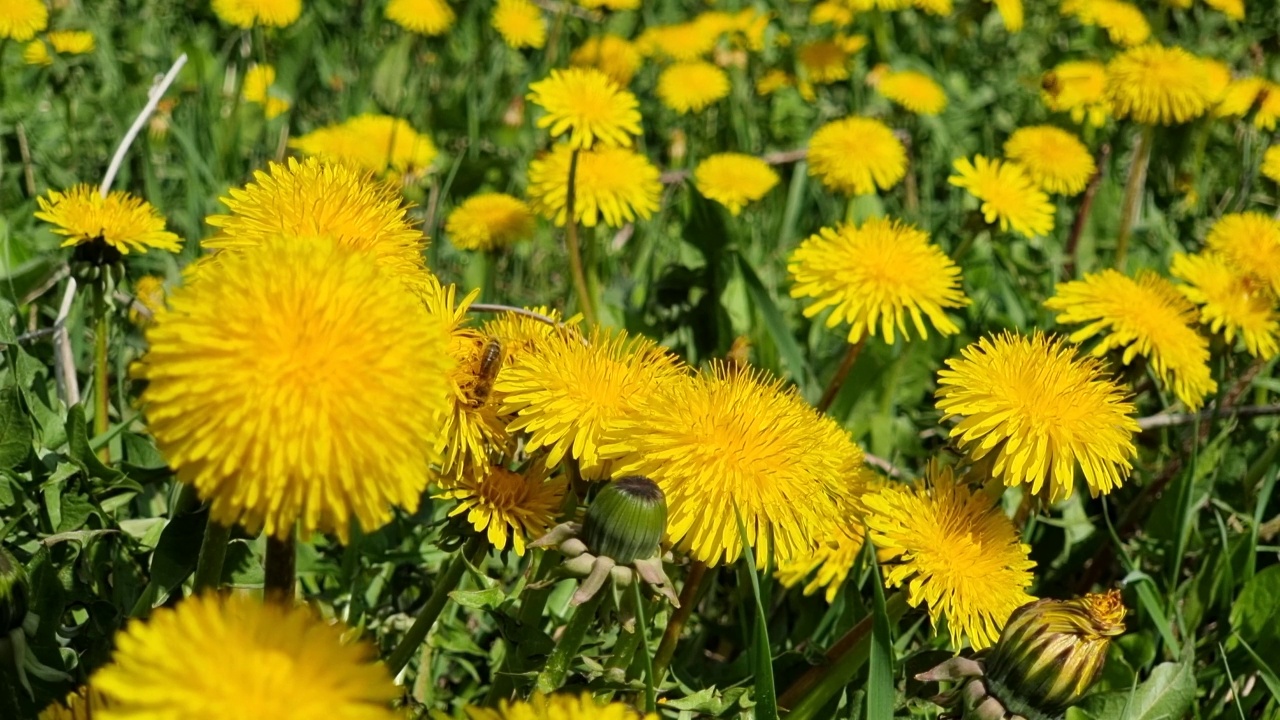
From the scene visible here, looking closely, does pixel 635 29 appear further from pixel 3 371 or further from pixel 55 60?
pixel 3 371

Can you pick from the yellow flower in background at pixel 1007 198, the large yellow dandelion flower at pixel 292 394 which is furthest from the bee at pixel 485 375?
the yellow flower in background at pixel 1007 198

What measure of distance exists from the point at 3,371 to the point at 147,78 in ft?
6.80

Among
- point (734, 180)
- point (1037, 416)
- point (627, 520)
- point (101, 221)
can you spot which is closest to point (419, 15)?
point (734, 180)

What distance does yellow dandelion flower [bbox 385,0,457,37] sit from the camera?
3.75 metres

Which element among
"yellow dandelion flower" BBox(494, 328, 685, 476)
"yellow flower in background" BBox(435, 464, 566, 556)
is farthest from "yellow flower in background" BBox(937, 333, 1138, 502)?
"yellow flower in background" BBox(435, 464, 566, 556)

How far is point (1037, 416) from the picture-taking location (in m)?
1.42

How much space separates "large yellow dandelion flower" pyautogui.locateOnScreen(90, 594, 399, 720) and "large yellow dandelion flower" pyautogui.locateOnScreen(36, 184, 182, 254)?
1.12 m

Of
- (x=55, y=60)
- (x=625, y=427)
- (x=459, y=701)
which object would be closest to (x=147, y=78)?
(x=55, y=60)

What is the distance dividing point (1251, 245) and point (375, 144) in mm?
2171

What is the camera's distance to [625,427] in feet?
4.02

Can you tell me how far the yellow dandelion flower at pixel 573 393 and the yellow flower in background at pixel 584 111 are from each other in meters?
1.13

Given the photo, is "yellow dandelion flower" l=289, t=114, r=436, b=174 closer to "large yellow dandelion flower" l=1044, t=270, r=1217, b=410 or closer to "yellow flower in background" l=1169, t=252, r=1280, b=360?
"large yellow dandelion flower" l=1044, t=270, r=1217, b=410

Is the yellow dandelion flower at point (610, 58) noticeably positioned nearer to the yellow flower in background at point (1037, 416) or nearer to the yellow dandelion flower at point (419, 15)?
the yellow dandelion flower at point (419, 15)

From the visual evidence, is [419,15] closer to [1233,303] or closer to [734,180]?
[734,180]
